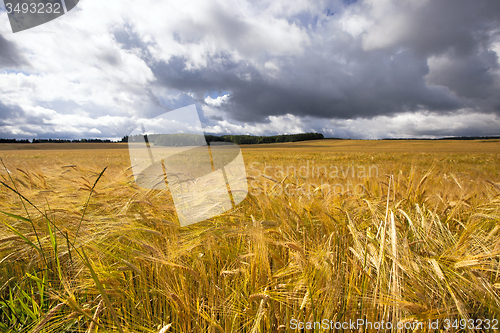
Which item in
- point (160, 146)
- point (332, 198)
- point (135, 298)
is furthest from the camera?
point (160, 146)

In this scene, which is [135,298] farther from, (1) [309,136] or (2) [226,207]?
(1) [309,136]

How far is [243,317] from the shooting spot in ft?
3.56

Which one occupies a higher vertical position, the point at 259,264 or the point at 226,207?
the point at 226,207

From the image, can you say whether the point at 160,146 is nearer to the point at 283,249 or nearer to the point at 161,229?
the point at 161,229

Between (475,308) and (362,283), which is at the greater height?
(362,283)

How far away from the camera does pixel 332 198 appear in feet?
6.98

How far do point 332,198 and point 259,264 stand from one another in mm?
1272

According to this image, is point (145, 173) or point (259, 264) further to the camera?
point (145, 173)

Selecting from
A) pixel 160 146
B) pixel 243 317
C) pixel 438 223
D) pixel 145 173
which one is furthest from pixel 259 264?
pixel 160 146

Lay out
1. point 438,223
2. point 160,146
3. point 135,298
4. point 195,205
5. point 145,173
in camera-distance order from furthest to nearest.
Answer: point 160,146 < point 145,173 < point 195,205 < point 438,223 < point 135,298

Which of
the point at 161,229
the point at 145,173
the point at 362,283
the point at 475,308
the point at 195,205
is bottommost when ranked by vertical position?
the point at 475,308

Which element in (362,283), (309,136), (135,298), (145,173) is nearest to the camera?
(362,283)

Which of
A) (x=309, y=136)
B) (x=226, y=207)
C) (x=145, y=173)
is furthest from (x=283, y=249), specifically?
(x=309, y=136)

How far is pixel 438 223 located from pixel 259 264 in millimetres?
1348
